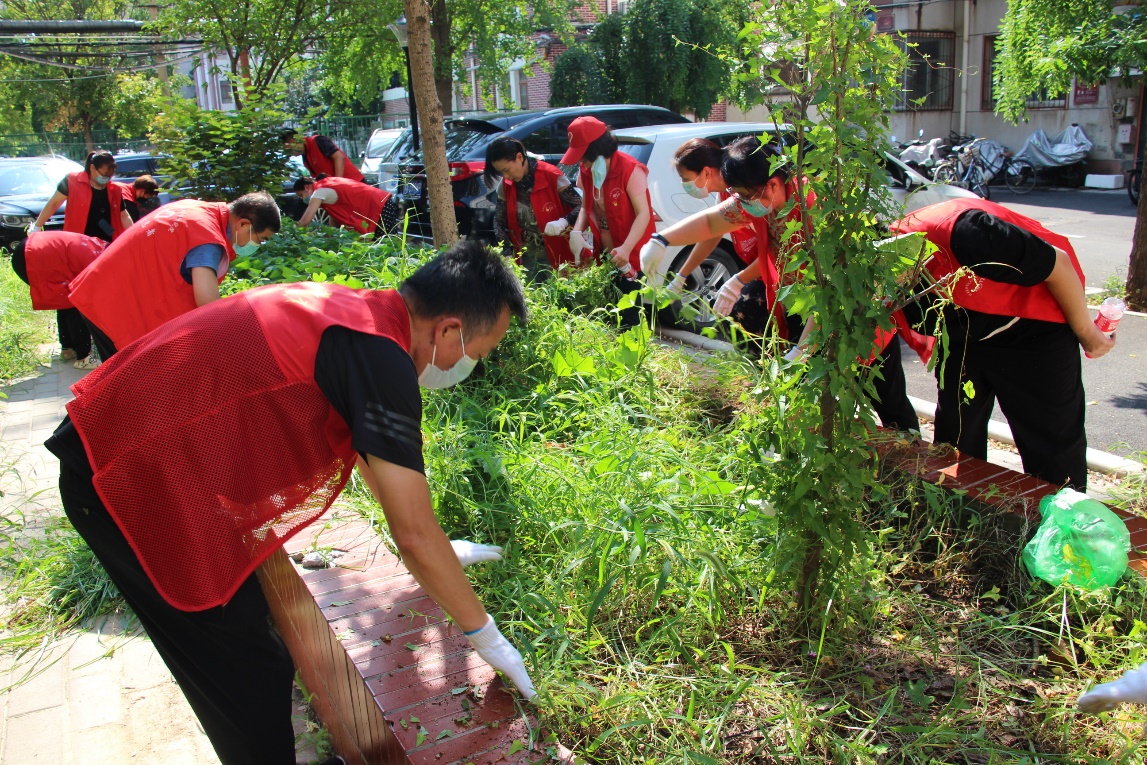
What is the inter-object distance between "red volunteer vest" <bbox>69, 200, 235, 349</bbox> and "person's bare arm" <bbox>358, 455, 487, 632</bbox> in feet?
8.98

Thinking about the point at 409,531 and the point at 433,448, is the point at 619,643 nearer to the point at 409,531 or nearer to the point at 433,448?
the point at 409,531

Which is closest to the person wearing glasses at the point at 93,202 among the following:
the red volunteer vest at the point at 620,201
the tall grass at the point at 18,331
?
the tall grass at the point at 18,331

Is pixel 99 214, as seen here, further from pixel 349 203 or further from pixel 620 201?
pixel 620 201

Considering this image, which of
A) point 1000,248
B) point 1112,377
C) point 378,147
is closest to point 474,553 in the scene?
point 1000,248

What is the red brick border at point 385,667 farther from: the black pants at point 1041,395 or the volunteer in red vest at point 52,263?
the volunteer in red vest at point 52,263

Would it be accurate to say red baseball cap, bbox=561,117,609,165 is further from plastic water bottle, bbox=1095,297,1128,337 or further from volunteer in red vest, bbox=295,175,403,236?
plastic water bottle, bbox=1095,297,1128,337

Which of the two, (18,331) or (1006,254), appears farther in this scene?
(18,331)

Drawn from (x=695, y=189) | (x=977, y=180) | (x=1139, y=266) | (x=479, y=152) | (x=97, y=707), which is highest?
(x=479, y=152)

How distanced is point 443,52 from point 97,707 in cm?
1416

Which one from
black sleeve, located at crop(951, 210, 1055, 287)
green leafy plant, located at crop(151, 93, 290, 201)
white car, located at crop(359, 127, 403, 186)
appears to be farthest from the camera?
white car, located at crop(359, 127, 403, 186)

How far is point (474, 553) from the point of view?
103 inches

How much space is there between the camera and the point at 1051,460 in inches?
123

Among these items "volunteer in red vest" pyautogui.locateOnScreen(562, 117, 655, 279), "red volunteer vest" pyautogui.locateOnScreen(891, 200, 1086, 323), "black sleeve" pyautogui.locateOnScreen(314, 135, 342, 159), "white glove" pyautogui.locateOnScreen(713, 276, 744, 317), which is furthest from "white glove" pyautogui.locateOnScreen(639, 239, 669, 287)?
"black sleeve" pyautogui.locateOnScreen(314, 135, 342, 159)

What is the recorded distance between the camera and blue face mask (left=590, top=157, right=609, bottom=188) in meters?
5.68
